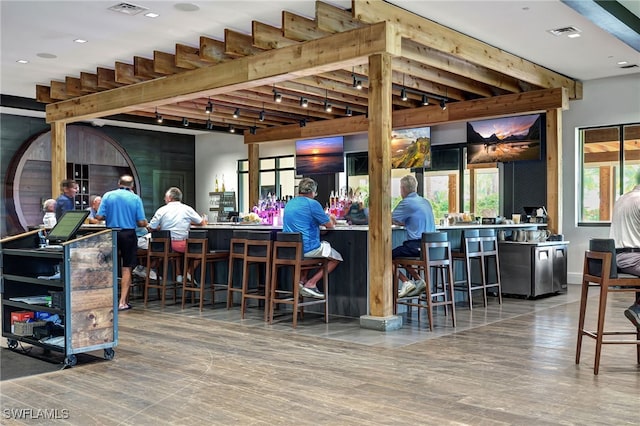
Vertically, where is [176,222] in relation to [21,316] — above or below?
above

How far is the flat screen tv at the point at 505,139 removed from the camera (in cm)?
1040

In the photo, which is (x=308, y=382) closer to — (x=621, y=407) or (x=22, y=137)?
(x=621, y=407)

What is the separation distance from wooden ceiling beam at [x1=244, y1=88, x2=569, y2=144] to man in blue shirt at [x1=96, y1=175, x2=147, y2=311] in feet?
19.3

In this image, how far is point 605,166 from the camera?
33.0 ft

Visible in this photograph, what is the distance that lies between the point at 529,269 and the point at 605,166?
2.95 meters

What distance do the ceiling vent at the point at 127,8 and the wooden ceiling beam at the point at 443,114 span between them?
6.27 meters

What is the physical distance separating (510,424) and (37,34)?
22.2 feet

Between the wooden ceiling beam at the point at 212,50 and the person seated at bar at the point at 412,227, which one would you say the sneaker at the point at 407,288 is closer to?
the person seated at bar at the point at 412,227

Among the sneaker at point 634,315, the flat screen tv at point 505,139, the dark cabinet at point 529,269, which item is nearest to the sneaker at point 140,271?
the dark cabinet at point 529,269

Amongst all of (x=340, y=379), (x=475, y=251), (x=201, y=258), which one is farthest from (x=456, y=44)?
(x=340, y=379)

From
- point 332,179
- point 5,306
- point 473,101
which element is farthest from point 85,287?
point 332,179

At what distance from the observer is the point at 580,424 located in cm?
324

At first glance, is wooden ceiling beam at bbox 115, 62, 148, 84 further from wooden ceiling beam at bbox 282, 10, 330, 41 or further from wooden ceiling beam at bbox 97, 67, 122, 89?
wooden ceiling beam at bbox 282, 10, 330, 41

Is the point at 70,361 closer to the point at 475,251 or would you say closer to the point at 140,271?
the point at 140,271
